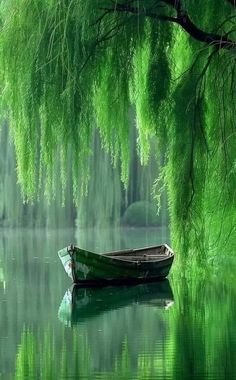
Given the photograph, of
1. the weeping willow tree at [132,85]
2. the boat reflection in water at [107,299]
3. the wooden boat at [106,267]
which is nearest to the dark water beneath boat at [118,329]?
the boat reflection in water at [107,299]

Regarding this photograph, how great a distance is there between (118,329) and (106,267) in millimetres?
5012

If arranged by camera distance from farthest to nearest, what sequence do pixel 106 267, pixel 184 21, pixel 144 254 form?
1. pixel 144 254
2. pixel 106 267
3. pixel 184 21

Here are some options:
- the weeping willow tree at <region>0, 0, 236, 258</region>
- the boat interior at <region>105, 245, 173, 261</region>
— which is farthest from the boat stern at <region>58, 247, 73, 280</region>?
the weeping willow tree at <region>0, 0, 236, 258</region>

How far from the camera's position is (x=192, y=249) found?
262 inches

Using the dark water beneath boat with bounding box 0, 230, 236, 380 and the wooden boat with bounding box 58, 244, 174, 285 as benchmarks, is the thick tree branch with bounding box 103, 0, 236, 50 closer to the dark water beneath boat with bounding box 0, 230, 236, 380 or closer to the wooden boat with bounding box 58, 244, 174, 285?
the dark water beneath boat with bounding box 0, 230, 236, 380

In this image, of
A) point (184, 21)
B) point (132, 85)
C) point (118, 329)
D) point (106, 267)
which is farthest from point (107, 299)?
point (184, 21)

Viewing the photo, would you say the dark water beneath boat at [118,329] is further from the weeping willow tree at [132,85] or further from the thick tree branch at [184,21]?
the thick tree branch at [184,21]

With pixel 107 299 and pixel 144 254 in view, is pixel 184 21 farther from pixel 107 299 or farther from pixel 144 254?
pixel 144 254

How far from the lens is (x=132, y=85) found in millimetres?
6969

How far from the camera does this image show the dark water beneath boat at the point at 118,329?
6.11 m

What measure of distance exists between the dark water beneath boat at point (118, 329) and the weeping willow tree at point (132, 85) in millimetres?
876

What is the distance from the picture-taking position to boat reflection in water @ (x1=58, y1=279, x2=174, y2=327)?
979 cm

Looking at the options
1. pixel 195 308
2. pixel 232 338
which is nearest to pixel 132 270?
pixel 195 308

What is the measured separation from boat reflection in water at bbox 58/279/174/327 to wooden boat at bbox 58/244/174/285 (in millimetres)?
167
